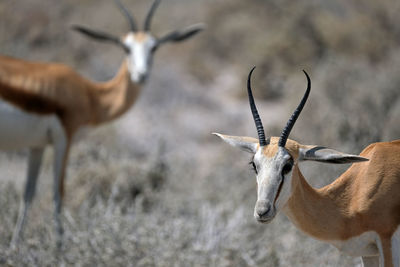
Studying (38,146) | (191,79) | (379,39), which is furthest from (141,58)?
(379,39)

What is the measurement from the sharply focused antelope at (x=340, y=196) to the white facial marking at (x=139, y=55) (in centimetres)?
512

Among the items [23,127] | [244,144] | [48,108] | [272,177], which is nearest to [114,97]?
[48,108]

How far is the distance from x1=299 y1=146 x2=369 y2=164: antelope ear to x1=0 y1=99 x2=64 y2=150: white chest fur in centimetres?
471

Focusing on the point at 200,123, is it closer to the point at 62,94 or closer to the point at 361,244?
the point at 62,94

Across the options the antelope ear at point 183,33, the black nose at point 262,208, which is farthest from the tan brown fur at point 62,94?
the black nose at point 262,208

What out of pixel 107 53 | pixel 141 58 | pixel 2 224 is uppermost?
pixel 141 58

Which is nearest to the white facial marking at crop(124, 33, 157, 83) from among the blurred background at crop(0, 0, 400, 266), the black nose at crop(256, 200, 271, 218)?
the blurred background at crop(0, 0, 400, 266)

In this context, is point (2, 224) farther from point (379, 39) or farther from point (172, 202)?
point (379, 39)

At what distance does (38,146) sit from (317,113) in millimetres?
4973

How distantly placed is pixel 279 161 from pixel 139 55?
5707 mm

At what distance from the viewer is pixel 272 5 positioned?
22578mm

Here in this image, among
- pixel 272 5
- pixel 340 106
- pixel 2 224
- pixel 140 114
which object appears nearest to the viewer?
pixel 2 224

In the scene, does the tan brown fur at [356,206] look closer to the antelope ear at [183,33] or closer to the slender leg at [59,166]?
the slender leg at [59,166]

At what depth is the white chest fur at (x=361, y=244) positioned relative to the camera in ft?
13.4
